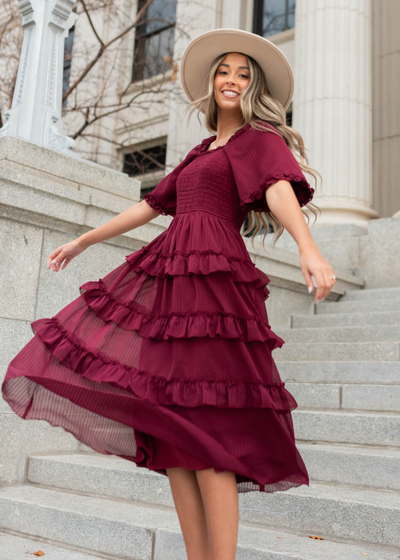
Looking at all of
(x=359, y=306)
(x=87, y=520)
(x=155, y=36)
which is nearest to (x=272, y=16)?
(x=155, y=36)

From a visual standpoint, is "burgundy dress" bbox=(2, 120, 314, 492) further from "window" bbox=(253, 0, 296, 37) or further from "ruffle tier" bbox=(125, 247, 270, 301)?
"window" bbox=(253, 0, 296, 37)

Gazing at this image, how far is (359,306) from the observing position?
6.66 metres

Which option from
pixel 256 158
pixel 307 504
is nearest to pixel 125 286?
pixel 256 158

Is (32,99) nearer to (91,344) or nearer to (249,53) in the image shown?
(249,53)

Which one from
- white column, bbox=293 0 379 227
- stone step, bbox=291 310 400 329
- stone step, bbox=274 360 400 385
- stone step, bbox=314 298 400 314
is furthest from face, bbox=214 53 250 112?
white column, bbox=293 0 379 227

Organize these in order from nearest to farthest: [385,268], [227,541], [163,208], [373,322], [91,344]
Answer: [227,541], [91,344], [163,208], [373,322], [385,268]

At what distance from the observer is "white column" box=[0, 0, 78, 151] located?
5.15m

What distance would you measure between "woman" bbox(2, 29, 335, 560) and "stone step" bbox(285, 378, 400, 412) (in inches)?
83.0

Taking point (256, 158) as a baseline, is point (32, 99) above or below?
above

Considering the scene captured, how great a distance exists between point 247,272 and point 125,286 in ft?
1.56

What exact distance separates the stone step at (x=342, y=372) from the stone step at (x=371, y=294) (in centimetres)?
211

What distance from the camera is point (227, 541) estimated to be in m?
1.96

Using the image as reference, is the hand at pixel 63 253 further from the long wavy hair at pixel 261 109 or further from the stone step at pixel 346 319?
the stone step at pixel 346 319

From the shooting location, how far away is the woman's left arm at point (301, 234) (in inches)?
71.2
